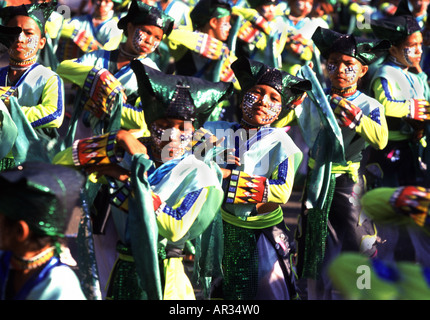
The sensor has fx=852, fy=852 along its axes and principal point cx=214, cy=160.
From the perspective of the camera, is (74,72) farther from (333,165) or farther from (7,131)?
(333,165)

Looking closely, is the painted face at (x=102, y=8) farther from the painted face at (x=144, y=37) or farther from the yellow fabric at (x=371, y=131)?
the yellow fabric at (x=371, y=131)

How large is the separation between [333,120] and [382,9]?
20.7ft

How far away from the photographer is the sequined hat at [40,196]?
3.16 metres

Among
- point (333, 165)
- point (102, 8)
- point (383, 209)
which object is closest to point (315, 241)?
point (333, 165)

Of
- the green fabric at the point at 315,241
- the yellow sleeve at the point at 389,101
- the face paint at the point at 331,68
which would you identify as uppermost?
the face paint at the point at 331,68

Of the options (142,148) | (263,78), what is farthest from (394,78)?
(142,148)

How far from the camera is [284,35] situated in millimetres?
8930

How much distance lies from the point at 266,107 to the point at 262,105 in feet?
0.09

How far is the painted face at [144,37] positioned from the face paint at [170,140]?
2123 mm

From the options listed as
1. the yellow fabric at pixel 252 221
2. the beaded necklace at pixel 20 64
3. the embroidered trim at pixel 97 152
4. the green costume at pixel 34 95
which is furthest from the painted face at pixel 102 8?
the embroidered trim at pixel 97 152

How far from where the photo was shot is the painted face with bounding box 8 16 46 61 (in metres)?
5.75

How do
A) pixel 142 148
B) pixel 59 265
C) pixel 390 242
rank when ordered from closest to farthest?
pixel 59 265 < pixel 142 148 < pixel 390 242

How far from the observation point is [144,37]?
6250 mm

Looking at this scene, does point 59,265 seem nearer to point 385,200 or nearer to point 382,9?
point 385,200
